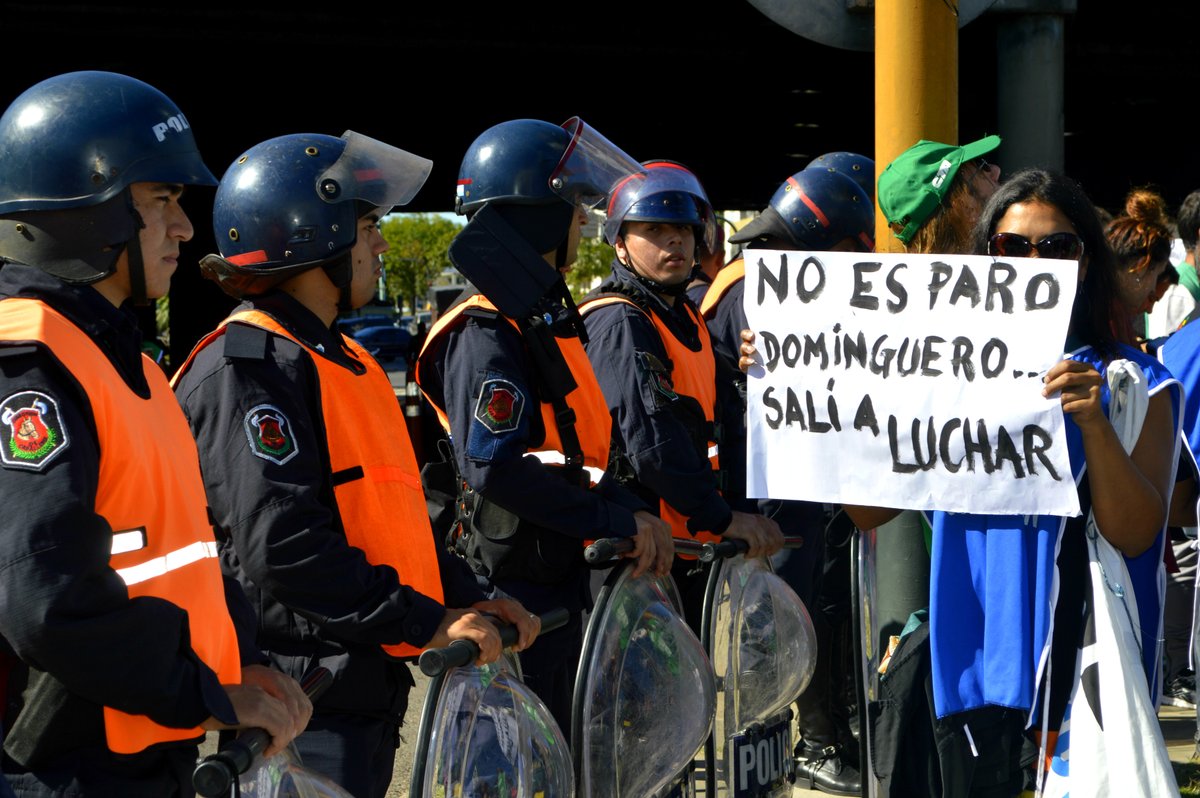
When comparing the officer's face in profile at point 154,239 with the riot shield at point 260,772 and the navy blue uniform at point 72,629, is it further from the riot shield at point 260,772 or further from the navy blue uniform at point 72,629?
the riot shield at point 260,772

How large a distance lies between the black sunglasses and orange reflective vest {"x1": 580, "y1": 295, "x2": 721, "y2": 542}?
163cm

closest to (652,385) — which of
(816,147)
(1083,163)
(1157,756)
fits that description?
(1157,756)

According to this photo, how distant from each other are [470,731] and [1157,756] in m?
1.36

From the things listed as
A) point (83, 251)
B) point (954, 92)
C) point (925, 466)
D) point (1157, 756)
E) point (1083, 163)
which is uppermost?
point (1083, 163)

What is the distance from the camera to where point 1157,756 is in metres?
2.73

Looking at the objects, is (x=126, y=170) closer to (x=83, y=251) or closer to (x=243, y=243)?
(x=83, y=251)

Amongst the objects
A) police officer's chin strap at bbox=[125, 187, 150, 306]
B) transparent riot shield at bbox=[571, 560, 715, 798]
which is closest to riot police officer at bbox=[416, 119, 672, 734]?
transparent riot shield at bbox=[571, 560, 715, 798]

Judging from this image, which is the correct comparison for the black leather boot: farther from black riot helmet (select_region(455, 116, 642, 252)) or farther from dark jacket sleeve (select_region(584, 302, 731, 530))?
black riot helmet (select_region(455, 116, 642, 252))

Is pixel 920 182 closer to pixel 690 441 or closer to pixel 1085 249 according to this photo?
pixel 1085 249

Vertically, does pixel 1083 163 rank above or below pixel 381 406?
above

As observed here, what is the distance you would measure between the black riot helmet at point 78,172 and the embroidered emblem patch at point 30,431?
1.21 feet

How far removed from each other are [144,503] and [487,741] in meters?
0.89

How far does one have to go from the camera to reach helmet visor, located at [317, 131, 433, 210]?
3.31 meters

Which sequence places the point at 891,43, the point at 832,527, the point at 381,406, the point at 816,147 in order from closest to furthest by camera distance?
the point at 381,406, the point at 891,43, the point at 832,527, the point at 816,147
